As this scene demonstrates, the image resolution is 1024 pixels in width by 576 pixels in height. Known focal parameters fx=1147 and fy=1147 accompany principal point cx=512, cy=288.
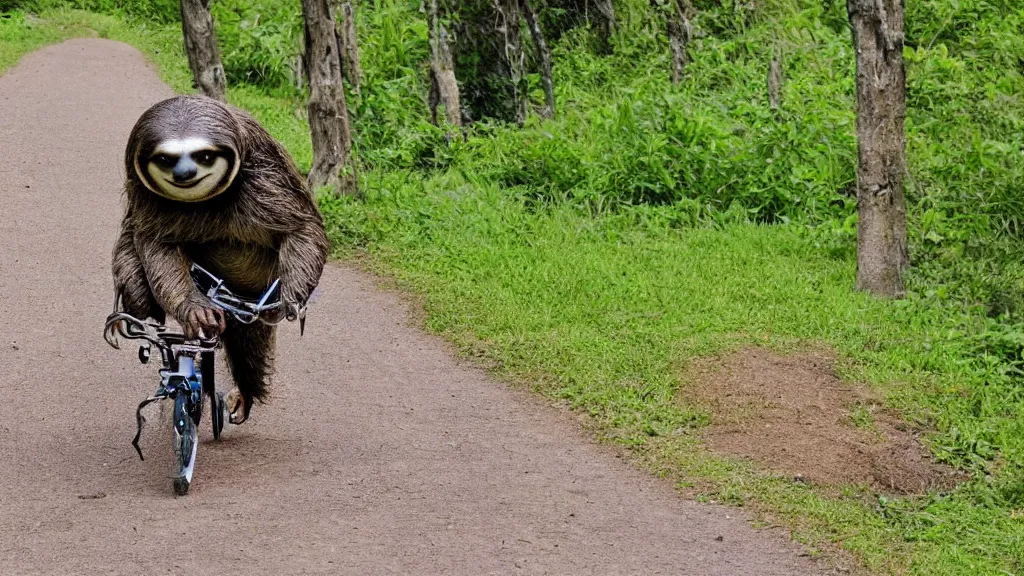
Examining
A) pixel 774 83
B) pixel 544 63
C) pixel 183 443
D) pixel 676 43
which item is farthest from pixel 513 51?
pixel 183 443

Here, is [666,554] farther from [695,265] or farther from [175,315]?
[695,265]

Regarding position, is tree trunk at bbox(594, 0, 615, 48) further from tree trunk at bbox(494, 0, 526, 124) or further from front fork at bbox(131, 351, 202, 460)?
front fork at bbox(131, 351, 202, 460)

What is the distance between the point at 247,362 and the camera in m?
5.50

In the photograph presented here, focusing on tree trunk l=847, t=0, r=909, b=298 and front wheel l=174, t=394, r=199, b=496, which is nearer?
front wheel l=174, t=394, r=199, b=496

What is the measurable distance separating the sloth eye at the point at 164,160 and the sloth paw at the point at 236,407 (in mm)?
1467

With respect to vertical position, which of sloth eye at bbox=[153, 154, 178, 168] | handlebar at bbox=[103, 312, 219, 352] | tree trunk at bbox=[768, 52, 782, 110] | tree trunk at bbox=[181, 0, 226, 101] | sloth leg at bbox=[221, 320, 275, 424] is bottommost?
sloth leg at bbox=[221, 320, 275, 424]

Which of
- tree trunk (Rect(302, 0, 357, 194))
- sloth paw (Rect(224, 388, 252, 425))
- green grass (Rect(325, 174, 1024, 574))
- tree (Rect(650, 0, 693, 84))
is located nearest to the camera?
green grass (Rect(325, 174, 1024, 574))

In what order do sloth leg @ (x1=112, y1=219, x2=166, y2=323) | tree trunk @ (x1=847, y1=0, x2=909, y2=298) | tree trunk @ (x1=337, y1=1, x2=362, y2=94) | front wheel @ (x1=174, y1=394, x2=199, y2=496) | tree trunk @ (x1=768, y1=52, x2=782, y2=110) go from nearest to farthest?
front wheel @ (x1=174, y1=394, x2=199, y2=496)
sloth leg @ (x1=112, y1=219, x2=166, y2=323)
tree trunk @ (x1=847, y1=0, x2=909, y2=298)
tree trunk @ (x1=768, y1=52, x2=782, y2=110)
tree trunk @ (x1=337, y1=1, x2=362, y2=94)

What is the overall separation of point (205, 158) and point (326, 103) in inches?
209

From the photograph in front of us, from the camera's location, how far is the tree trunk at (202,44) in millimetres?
10250

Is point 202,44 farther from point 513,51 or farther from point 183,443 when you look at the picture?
A: point 183,443

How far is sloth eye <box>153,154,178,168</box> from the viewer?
4500mm

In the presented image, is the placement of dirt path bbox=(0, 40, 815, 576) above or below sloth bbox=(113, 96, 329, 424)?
below

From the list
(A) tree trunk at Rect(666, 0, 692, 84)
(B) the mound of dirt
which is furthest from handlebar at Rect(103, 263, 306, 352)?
(A) tree trunk at Rect(666, 0, 692, 84)
